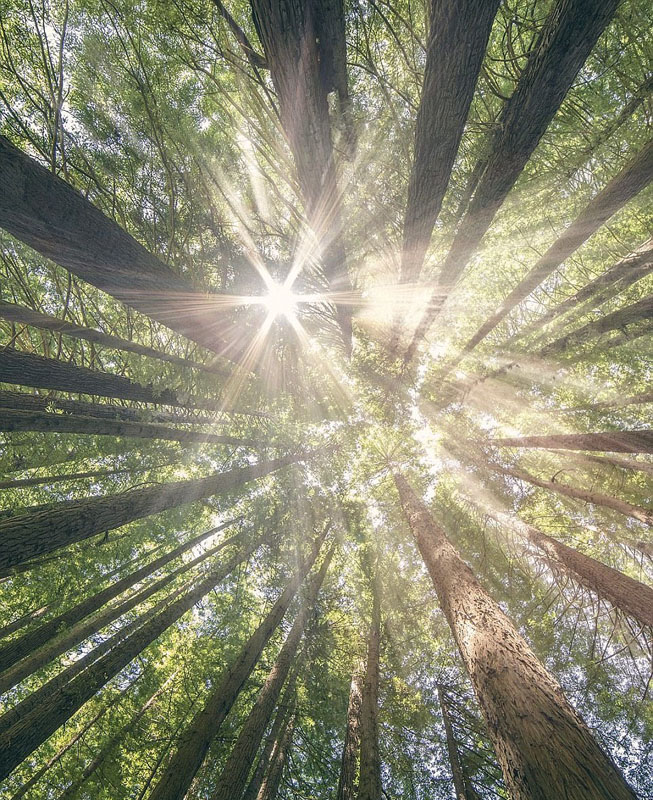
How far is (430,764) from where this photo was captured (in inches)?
271

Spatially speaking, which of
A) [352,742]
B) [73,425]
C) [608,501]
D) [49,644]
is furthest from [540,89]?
[49,644]

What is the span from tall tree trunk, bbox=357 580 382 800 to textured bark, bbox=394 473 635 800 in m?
3.80

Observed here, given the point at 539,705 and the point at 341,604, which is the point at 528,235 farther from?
the point at 341,604

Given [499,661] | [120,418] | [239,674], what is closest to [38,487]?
[120,418]

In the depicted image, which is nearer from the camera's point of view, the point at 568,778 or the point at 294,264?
the point at 568,778

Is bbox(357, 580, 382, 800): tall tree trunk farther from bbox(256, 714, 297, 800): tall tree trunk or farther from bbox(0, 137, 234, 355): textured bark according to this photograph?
bbox(0, 137, 234, 355): textured bark

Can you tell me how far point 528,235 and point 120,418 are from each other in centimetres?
806

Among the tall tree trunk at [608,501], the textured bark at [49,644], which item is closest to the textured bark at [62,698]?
the textured bark at [49,644]

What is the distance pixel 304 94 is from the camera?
75.9 inches

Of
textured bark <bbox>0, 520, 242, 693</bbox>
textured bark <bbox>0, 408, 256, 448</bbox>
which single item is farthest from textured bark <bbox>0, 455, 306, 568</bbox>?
textured bark <bbox>0, 520, 242, 693</bbox>

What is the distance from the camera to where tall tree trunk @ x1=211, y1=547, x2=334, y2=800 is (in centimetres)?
381

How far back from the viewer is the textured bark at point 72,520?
2.52 metres

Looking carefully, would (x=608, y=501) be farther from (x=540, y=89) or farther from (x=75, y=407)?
(x=75, y=407)

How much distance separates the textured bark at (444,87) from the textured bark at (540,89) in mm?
345
